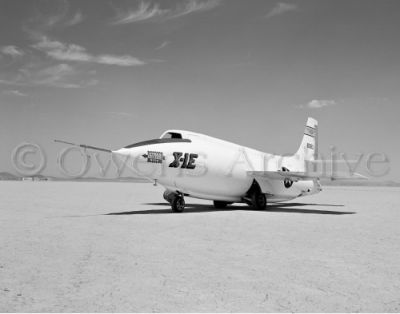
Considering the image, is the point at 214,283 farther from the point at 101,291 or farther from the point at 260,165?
the point at 260,165

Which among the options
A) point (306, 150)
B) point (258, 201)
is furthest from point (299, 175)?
point (306, 150)

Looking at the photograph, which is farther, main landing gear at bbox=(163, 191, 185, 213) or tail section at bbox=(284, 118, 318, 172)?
tail section at bbox=(284, 118, 318, 172)

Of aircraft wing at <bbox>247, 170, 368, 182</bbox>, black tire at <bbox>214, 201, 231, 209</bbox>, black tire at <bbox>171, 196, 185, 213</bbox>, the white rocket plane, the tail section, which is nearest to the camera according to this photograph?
the white rocket plane

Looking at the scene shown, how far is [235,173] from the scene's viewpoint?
2425 cm

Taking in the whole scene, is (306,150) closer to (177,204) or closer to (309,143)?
(309,143)

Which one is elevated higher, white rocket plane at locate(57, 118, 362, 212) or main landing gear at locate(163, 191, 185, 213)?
white rocket plane at locate(57, 118, 362, 212)

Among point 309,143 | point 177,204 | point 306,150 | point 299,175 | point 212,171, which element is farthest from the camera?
point 309,143

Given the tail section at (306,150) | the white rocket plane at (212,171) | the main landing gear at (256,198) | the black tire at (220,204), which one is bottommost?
the black tire at (220,204)

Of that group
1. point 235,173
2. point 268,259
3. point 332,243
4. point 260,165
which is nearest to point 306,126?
point 260,165

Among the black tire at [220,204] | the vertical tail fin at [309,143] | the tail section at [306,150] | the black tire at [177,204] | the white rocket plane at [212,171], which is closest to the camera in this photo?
the white rocket plane at [212,171]

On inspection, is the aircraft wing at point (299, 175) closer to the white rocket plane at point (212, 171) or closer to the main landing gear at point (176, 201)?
the white rocket plane at point (212, 171)

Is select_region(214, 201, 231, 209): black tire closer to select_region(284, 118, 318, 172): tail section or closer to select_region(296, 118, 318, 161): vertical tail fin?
select_region(284, 118, 318, 172): tail section

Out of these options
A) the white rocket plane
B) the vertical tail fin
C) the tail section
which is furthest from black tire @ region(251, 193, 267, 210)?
the vertical tail fin

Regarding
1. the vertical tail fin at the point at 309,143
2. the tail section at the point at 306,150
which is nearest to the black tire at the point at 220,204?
the tail section at the point at 306,150
